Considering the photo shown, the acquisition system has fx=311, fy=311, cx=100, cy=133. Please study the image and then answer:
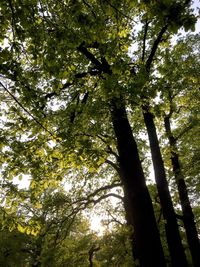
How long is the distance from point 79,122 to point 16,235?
23.9 metres

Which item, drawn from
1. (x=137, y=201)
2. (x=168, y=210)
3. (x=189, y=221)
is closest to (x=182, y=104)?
(x=189, y=221)

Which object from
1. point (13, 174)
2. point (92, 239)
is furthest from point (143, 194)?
point (92, 239)

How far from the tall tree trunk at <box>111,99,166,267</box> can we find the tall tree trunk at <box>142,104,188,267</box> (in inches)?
72.7

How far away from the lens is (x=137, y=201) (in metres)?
7.26

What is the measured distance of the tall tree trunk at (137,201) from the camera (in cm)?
683

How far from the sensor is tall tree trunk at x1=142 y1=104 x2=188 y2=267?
1020 cm

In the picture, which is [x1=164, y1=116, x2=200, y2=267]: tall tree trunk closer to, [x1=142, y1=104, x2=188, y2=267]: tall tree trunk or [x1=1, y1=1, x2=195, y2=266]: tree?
[x1=142, y1=104, x2=188, y2=267]: tall tree trunk

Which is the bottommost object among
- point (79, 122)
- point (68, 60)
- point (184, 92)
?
point (68, 60)

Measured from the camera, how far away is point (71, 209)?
47.5ft

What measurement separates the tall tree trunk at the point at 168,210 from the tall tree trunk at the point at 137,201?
6.05 ft

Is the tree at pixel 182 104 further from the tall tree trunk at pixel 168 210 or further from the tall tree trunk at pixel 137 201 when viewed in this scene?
the tall tree trunk at pixel 137 201

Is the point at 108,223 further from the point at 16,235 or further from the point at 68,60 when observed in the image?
the point at 68,60

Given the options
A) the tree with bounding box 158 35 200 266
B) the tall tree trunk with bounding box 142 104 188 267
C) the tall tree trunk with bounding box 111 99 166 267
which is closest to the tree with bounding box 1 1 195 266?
the tall tree trunk with bounding box 111 99 166 267

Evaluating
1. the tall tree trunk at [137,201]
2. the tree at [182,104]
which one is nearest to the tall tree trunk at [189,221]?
the tree at [182,104]
